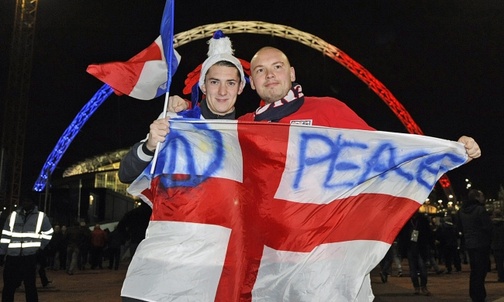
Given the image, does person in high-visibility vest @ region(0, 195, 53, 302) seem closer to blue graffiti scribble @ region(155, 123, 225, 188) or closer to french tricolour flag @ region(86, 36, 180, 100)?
french tricolour flag @ region(86, 36, 180, 100)

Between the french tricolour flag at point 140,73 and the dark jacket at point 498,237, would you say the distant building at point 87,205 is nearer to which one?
the dark jacket at point 498,237

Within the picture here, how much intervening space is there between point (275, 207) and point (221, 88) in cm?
88

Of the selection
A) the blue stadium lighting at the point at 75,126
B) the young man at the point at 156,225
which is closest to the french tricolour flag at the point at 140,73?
the young man at the point at 156,225

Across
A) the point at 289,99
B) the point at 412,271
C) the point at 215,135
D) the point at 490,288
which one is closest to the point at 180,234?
the point at 215,135

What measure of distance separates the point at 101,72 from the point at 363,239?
6.48 feet

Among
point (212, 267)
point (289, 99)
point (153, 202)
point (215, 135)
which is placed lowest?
point (212, 267)

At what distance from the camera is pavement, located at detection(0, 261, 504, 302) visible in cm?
1091

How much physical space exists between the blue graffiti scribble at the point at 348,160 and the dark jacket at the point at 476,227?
6594 millimetres

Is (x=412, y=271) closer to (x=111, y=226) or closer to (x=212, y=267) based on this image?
(x=212, y=267)

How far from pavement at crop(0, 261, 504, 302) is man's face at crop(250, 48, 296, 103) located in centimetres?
717

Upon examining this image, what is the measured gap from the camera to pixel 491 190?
70375 millimetres

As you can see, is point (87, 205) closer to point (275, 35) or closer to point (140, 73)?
point (275, 35)

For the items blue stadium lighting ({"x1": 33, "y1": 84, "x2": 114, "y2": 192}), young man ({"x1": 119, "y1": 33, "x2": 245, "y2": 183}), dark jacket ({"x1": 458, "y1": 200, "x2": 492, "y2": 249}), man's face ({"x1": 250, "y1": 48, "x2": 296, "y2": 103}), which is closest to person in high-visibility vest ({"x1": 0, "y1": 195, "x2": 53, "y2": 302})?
young man ({"x1": 119, "y1": 33, "x2": 245, "y2": 183})

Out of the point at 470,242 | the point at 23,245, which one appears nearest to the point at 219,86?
the point at 23,245
